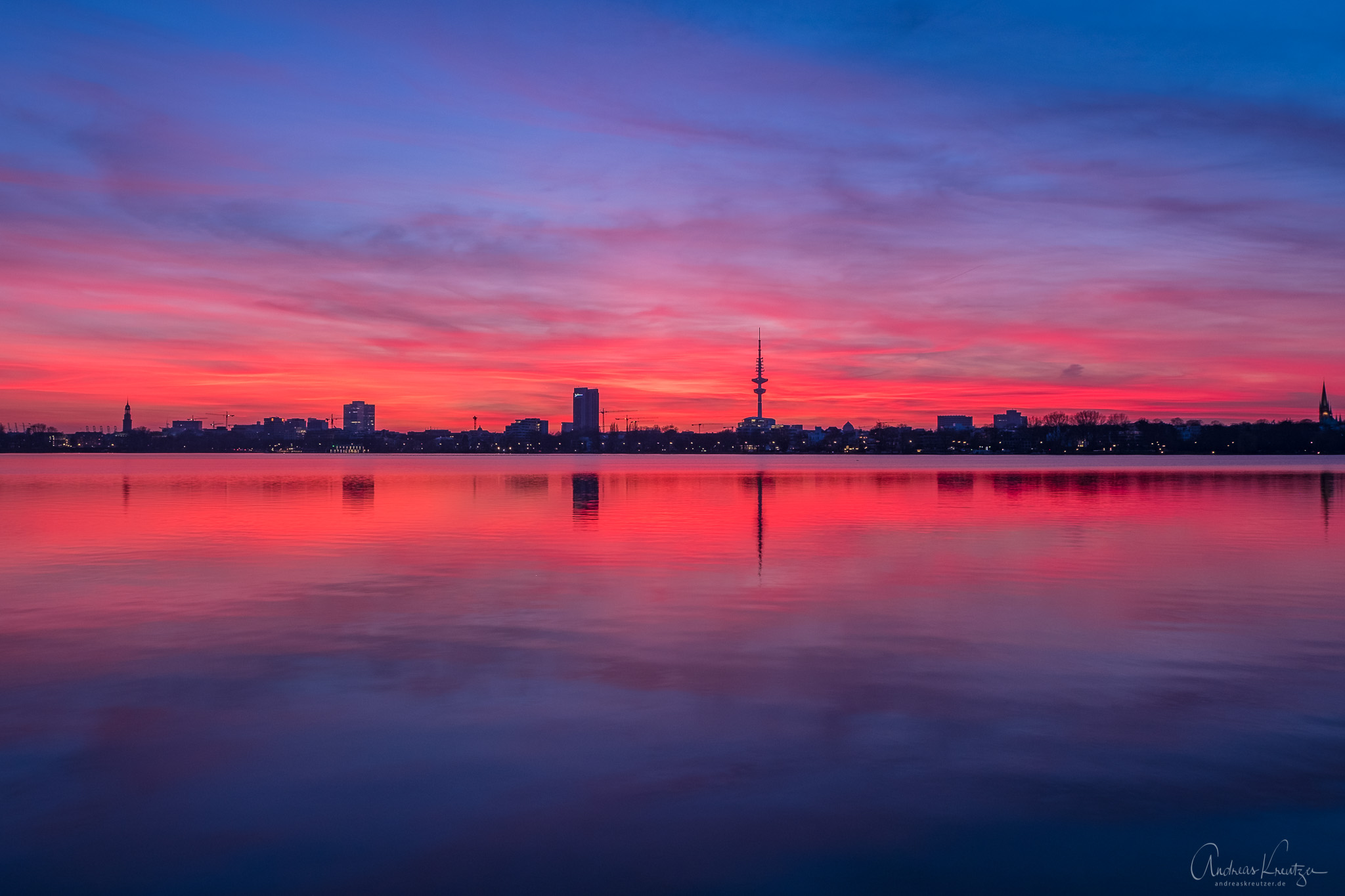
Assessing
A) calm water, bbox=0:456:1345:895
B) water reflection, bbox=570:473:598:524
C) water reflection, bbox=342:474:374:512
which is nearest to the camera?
calm water, bbox=0:456:1345:895

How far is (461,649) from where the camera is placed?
41.1ft

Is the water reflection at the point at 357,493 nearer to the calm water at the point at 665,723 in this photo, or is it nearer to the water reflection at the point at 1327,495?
the calm water at the point at 665,723

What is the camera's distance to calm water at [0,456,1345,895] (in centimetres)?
641

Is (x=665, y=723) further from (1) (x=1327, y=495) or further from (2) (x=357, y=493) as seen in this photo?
(1) (x=1327, y=495)

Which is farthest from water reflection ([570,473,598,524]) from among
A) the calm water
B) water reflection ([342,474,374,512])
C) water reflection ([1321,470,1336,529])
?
water reflection ([1321,470,1336,529])

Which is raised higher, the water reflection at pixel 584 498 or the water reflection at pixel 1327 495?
the water reflection at pixel 584 498

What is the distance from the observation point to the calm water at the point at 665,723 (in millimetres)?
6410

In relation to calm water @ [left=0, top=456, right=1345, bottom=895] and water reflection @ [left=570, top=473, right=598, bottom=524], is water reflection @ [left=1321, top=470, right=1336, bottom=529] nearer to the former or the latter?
calm water @ [left=0, top=456, right=1345, bottom=895]

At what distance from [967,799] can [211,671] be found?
898 centimetres

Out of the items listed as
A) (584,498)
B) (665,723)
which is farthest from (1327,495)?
(665,723)

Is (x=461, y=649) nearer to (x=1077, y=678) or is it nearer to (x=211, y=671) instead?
(x=211, y=671)

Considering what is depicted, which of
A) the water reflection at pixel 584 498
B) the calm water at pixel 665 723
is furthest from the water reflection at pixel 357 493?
the calm water at pixel 665 723

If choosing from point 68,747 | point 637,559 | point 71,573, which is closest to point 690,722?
point 68,747

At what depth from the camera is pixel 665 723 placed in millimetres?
9188
